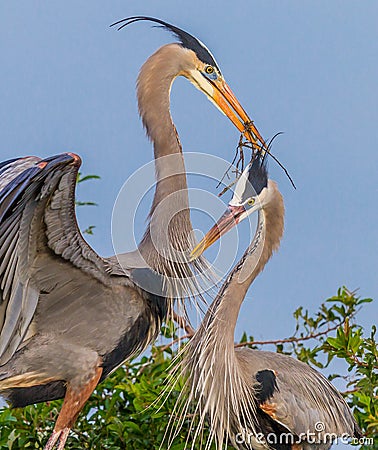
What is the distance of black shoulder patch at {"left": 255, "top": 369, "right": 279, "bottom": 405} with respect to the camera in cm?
362

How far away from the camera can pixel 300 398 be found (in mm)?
3697

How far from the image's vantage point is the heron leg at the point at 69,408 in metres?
3.53

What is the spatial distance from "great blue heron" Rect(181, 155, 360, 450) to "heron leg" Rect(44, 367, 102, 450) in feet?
1.29

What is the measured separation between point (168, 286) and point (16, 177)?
1088 mm

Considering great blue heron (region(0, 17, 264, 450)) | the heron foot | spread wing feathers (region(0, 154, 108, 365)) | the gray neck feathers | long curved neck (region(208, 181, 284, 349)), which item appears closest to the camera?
spread wing feathers (region(0, 154, 108, 365))

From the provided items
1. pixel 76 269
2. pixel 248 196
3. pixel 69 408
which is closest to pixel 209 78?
pixel 248 196

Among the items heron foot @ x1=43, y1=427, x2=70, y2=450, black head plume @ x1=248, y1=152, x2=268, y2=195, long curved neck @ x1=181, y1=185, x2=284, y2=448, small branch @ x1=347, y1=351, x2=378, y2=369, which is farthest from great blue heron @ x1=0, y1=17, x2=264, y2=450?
small branch @ x1=347, y1=351, x2=378, y2=369

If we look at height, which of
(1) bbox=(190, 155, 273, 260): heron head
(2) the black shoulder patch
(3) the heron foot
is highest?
(1) bbox=(190, 155, 273, 260): heron head

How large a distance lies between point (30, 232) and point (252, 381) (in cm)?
113

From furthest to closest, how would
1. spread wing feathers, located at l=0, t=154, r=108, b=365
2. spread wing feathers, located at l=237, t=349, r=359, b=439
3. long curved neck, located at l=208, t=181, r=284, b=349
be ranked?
long curved neck, located at l=208, t=181, r=284, b=349
spread wing feathers, located at l=237, t=349, r=359, b=439
spread wing feathers, located at l=0, t=154, r=108, b=365

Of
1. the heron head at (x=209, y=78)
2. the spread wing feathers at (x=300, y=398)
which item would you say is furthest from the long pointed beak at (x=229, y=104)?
the spread wing feathers at (x=300, y=398)

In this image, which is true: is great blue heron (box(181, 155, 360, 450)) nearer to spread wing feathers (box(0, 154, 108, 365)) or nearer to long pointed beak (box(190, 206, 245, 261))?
long pointed beak (box(190, 206, 245, 261))

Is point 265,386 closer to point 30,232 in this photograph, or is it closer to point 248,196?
point 248,196

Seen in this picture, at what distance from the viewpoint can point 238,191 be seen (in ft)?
12.1
